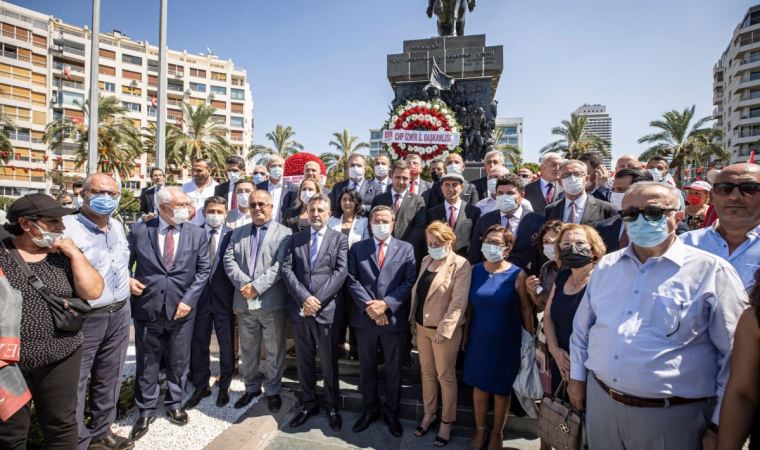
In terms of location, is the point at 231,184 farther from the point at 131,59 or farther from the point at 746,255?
the point at 131,59

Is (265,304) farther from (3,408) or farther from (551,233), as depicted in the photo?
(551,233)

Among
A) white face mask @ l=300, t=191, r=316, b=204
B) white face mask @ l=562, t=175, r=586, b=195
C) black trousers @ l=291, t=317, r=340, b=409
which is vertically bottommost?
black trousers @ l=291, t=317, r=340, b=409

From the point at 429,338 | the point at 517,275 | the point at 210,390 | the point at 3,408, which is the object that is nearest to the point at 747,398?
the point at 517,275

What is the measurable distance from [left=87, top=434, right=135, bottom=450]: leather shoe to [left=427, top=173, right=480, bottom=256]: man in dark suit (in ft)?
12.5

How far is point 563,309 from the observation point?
9.31ft

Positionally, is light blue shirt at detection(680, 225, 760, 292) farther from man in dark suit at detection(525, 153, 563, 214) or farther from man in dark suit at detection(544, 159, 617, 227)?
man in dark suit at detection(525, 153, 563, 214)

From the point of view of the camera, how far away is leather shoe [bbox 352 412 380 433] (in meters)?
4.03

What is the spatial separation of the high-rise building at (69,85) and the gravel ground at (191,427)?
3752 cm

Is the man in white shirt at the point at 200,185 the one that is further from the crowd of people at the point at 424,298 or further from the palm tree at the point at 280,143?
the palm tree at the point at 280,143

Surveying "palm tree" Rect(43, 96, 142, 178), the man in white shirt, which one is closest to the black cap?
the man in white shirt

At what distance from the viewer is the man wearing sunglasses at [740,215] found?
7.86ft

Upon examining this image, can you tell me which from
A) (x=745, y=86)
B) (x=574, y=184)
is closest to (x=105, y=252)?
(x=574, y=184)

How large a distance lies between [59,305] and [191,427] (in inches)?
82.0

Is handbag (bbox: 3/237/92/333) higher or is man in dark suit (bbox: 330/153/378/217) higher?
man in dark suit (bbox: 330/153/378/217)
